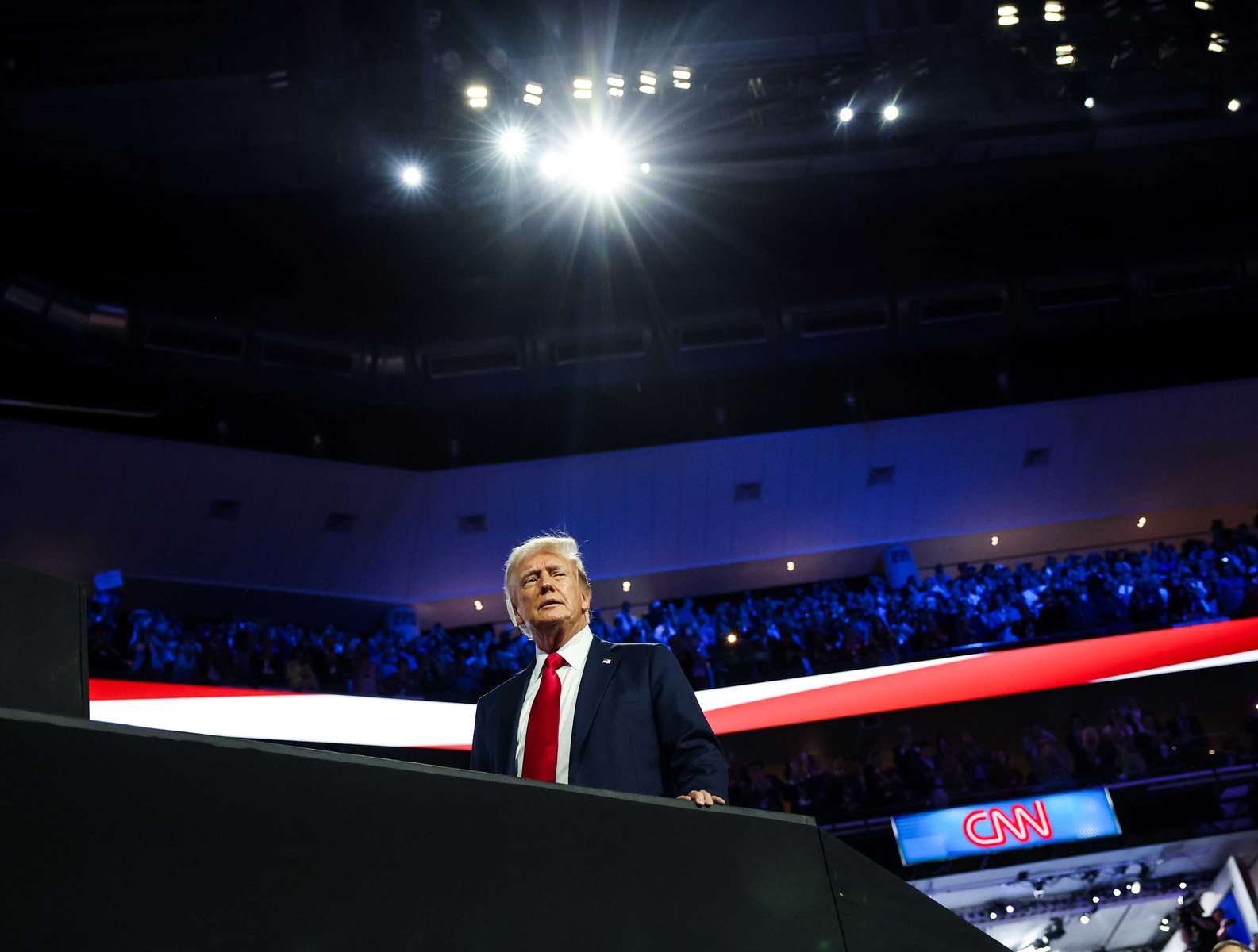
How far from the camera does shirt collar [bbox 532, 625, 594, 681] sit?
217cm

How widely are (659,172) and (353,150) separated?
9.62ft

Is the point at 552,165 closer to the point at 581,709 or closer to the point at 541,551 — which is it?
the point at 541,551

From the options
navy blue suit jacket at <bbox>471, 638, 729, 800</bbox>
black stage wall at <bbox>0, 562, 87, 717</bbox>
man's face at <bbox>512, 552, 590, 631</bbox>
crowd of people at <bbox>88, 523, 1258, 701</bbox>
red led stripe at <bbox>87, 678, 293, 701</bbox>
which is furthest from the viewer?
crowd of people at <bbox>88, 523, 1258, 701</bbox>

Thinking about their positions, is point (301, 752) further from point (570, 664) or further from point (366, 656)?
point (366, 656)

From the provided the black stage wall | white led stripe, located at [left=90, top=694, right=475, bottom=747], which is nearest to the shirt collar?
the black stage wall

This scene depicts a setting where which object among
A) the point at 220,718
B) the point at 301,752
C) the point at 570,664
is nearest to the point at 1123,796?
the point at 220,718

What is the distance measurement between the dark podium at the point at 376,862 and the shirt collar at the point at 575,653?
1061 millimetres

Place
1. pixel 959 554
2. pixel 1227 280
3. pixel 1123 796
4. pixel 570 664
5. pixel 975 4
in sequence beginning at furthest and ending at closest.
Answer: pixel 959 554, pixel 1227 280, pixel 975 4, pixel 1123 796, pixel 570 664

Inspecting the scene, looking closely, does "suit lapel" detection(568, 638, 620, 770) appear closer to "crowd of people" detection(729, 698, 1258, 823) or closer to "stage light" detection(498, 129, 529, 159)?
"crowd of people" detection(729, 698, 1258, 823)

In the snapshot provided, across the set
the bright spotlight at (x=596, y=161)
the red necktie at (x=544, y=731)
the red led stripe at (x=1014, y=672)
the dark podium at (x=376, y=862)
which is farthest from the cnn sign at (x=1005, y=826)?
the dark podium at (x=376, y=862)

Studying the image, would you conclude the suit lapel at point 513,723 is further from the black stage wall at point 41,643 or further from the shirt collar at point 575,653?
the black stage wall at point 41,643

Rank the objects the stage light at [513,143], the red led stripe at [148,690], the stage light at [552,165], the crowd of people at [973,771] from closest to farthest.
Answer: the red led stripe at [148,690] < the crowd of people at [973,771] < the stage light at [513,143] < the stage light at [552,165]

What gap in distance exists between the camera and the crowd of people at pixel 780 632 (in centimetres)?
915

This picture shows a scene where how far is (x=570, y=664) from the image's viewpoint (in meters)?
2.17
